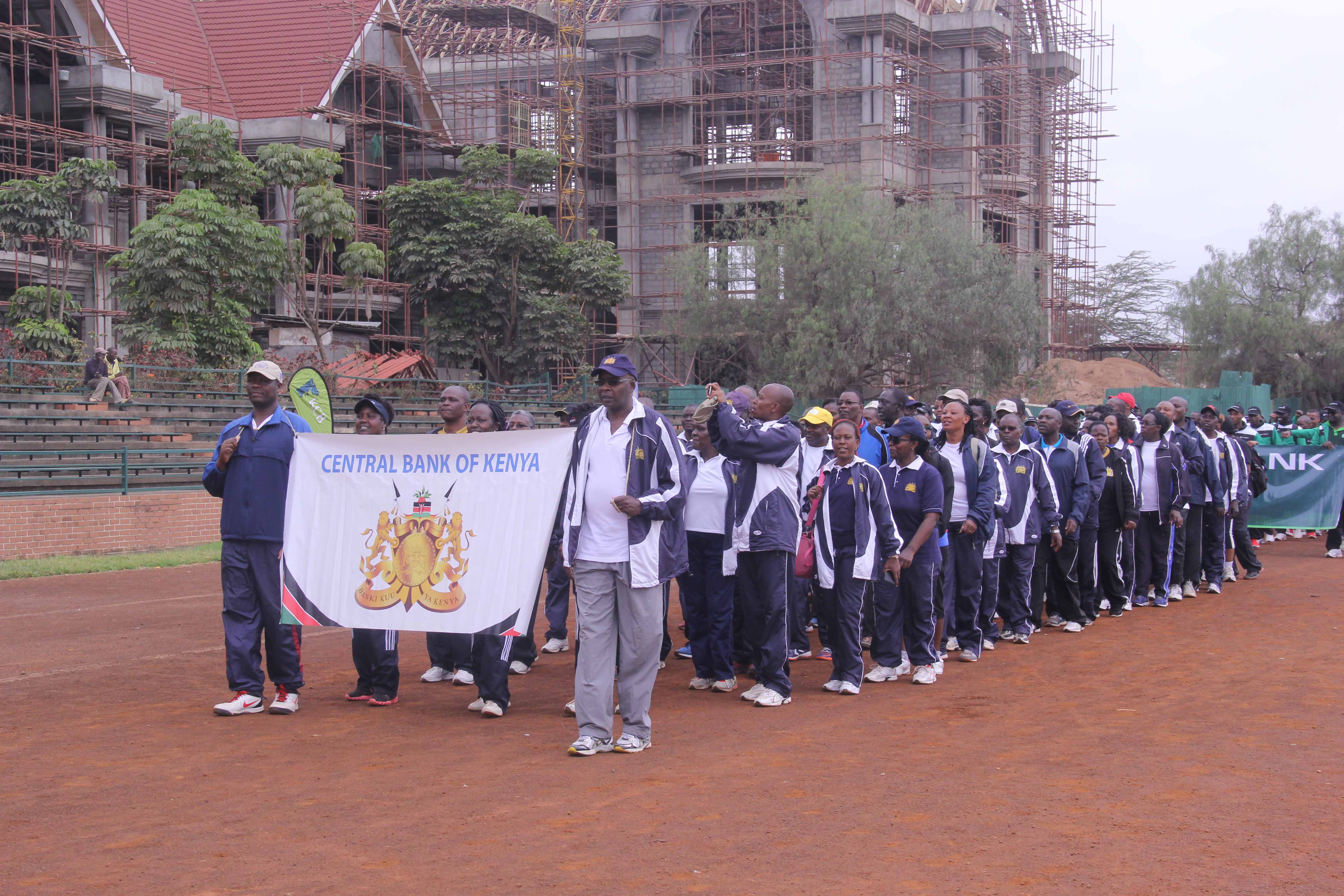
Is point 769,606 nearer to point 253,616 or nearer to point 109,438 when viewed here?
point 253,616

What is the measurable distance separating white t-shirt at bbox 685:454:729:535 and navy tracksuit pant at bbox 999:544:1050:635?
10.1 ft

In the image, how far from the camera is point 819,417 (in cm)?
907

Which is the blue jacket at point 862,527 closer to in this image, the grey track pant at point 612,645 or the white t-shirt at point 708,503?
the white t-shirt at point 708,503

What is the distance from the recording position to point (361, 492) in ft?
27.3

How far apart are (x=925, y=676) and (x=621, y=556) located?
3123 mm

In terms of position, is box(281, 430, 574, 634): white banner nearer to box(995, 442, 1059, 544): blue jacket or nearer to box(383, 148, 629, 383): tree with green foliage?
box(995, 442, 1059, 544): blue jacket

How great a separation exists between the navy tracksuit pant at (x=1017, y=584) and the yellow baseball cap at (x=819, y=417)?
272cm

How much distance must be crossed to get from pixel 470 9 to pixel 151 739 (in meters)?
47.8

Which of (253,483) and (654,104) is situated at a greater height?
(654,104)

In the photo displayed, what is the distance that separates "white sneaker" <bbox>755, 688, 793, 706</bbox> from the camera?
8289mm

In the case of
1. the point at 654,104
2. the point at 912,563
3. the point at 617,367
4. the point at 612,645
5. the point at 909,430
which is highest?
the point at 654,104

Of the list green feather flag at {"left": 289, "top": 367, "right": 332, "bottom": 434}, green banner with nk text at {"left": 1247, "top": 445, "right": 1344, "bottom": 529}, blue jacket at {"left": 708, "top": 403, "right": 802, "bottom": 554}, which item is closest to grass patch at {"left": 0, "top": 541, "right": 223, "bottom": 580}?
green feather flag at {"left": 289, "top": 367, "right": 332, "bottom": 434}

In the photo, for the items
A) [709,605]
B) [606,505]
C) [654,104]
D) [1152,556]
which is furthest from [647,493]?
[654,104]

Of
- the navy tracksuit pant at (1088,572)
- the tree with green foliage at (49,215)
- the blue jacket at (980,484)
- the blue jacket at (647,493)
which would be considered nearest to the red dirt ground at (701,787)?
the blue jacket at (647,493)
